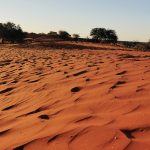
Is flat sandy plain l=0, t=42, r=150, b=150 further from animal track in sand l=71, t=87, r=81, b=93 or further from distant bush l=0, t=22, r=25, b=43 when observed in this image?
distant bush l=0, t=22, r=25, b=43

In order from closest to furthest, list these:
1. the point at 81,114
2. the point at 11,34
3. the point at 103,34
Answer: the point at 81,114, the point at 11,34, the point at 103,34

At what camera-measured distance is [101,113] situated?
3.14 meters

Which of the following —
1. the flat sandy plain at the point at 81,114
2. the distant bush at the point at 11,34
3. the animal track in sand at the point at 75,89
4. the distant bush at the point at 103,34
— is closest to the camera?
the flat sandy plain at the point at 81,114

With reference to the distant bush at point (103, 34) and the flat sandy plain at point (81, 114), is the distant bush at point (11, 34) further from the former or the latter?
the flat sandy plain at point (81, 114)

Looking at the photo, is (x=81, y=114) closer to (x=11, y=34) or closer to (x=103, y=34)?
(x=11, y=34)

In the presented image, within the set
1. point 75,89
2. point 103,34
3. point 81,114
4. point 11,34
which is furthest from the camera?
point 103,34

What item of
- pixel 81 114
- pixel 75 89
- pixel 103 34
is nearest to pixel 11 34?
pixel 103 34

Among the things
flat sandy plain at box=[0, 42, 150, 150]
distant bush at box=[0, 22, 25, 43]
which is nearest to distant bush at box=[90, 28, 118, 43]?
distant bush at box=[0, 22, 25, 43]

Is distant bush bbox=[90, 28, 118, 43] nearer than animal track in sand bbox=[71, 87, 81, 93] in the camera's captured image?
No

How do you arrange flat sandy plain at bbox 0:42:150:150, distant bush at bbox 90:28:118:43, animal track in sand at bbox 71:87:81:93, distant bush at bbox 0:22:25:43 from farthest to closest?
distant bush at bbox 90:28:118:43
distant bush at bbox 0:22:25:43
animal track in sand at bbox 71:87:81:93
flat sandy plain at bbox 0:42:150:150

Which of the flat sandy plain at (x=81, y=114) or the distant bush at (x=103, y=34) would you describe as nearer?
the flat sandy plain at (x=81, y=114)

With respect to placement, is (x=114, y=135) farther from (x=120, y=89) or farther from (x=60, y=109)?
(x=120, y=89)

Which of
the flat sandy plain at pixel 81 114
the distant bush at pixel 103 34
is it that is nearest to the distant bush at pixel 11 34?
the distant bush at pixel 103 34

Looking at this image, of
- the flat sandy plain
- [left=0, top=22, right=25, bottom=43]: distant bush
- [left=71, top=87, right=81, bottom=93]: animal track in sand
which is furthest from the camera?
[left=0, top=22, right=25, bottom=43]: distant bush
